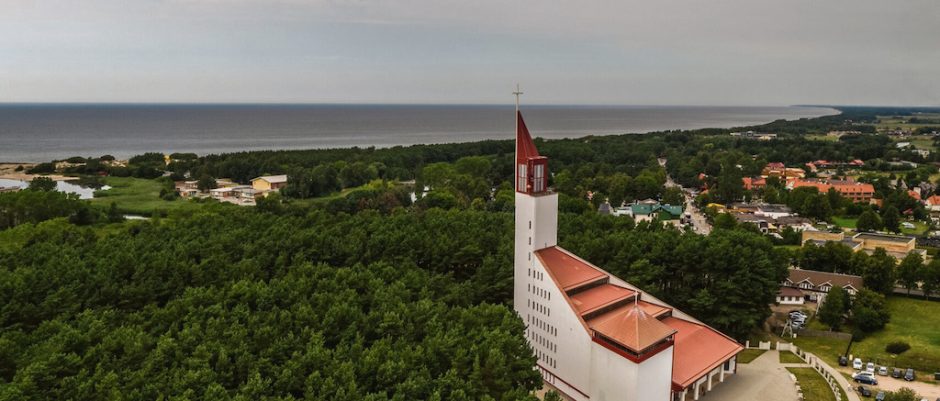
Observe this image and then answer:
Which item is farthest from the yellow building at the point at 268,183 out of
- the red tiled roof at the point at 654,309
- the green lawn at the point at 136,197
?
the red tiled roof at the point at 654,309

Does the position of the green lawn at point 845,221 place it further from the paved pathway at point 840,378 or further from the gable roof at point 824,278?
the paved pathway at point 840,378

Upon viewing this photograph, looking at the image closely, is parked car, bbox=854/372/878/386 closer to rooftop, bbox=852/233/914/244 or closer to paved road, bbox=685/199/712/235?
rooftop, bbox=852/233/914/244

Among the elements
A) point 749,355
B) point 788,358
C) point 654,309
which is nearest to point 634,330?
point 654,309

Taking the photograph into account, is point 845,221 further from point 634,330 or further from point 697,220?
point 634,330

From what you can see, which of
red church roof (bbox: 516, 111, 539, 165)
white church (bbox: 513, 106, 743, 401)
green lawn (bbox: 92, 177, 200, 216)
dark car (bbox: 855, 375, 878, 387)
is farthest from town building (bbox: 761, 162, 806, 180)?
green lawn (bbox: 92, 177, 200, 216)

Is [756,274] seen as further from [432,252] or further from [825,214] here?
[825,214]

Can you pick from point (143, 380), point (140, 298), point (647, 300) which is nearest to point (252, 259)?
point (140, 298)
